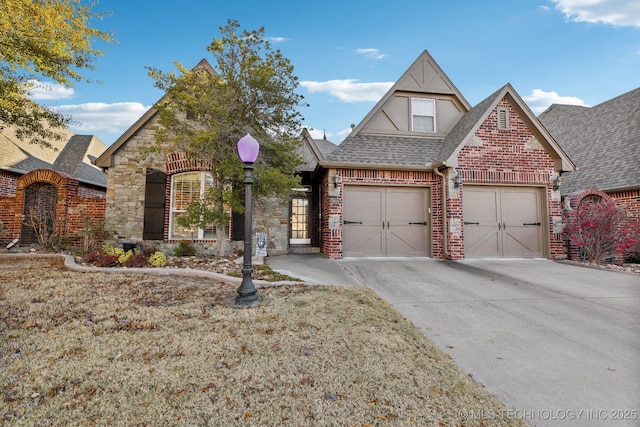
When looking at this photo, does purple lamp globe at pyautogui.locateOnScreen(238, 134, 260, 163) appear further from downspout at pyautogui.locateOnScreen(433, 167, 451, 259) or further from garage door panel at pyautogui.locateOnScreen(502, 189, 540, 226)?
garage door panel at pyautogui.locateOnScreen(502, 189, 540, 226)

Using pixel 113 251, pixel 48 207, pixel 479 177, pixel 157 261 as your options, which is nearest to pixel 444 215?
pixel 479 177

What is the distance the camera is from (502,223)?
8.28 m

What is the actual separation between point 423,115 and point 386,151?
2.43m

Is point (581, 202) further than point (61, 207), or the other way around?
point (61, 207)

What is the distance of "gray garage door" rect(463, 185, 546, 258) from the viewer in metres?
8.20

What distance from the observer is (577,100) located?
18.5 metres

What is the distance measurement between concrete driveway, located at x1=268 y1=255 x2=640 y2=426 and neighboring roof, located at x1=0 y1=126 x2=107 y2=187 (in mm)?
13580

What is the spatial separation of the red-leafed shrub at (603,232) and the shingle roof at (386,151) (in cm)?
434

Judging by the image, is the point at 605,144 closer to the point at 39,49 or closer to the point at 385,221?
the point at 385,221

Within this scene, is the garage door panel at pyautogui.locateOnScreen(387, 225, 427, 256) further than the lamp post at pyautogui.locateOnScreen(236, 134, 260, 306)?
Yes

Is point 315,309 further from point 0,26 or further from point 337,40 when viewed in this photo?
point 0,26

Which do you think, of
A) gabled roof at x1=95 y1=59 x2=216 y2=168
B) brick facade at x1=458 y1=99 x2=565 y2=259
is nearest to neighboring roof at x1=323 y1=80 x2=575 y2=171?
brick facade at x1=458 y1=99 x2=565 y2=259

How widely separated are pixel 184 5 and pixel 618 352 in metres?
12.5

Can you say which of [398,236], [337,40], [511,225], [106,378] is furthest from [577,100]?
[106,378]
